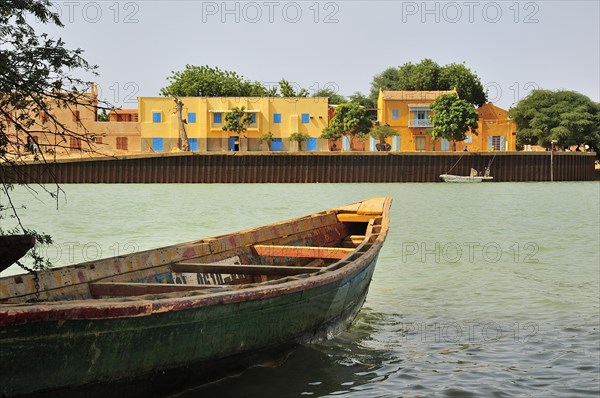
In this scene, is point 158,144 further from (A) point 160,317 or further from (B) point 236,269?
(A) point 160,317

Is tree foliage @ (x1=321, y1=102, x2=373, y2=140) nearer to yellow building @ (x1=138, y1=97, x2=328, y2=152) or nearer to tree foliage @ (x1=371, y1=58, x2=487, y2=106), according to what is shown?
yellow building @ (x1=138, y1=97, x2=328, y2=152)

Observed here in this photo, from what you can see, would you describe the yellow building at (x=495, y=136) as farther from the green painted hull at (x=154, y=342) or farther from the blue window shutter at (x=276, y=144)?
the green painted hull at (x=154, y=342)

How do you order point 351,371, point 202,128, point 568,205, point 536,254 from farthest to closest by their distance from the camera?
1. point 202,128
2. point 568,205
3. point 536,254
4. point 351,371

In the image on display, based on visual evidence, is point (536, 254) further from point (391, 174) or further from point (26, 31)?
point (391, 174)

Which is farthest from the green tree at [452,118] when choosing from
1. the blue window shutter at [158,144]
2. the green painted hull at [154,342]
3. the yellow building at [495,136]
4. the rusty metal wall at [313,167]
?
the green painted hull at [154,342]

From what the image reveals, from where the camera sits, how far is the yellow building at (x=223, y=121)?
68.4 m

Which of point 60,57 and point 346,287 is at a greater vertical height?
point 60,57

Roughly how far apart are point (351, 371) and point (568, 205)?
119 ft

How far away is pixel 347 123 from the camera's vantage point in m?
67.1

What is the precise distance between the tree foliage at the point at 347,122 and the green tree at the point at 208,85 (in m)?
10.6

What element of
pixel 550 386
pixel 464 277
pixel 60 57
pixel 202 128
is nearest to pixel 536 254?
pixel 464 277

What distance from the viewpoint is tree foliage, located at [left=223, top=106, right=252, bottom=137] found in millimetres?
67000

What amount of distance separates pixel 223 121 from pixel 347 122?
34.4 ft

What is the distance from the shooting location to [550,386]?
8203 mm
